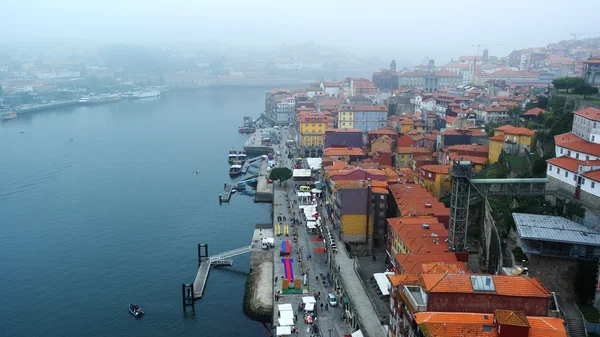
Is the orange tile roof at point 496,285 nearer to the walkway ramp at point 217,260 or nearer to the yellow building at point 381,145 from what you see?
the walkway ramp at point 217,260

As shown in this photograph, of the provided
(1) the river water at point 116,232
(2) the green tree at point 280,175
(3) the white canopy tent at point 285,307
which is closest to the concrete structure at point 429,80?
(1) the river water at point 116,232

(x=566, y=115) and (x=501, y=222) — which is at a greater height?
(x=566, y=115)

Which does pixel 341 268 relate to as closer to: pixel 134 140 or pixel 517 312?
pixel 517 312

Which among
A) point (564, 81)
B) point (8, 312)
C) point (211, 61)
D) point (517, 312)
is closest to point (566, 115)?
point (564, 81)

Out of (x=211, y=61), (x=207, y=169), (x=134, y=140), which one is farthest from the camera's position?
(x=211, y=61)

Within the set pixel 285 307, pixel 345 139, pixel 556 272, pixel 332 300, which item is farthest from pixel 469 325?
pixel 345 139

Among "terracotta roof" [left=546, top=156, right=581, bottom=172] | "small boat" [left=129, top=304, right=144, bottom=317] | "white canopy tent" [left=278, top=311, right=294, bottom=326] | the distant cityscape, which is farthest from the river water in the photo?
"terracotta roof" [left=546, top=156, right=581, bottom=172]
